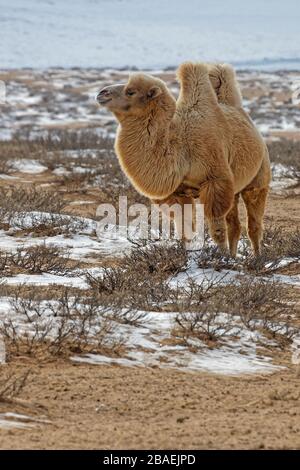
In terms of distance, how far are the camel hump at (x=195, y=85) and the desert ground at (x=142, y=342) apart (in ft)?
4.33

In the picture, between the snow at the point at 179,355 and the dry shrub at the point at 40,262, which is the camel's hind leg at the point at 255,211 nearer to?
the dry shrub at the point at 40,262

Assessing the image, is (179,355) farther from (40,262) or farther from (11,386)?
(40,262)

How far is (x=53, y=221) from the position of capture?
10477 mm

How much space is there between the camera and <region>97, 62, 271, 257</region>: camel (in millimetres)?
8156

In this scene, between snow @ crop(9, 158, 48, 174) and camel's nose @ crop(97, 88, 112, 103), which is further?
snow @ crop(9, 158, 48, 174)

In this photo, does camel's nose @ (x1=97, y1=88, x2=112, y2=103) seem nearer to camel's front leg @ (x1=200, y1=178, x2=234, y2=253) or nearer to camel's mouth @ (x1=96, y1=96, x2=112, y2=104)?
camel's mouth @ (x1=96, y1=96, x2=112, y2=104)

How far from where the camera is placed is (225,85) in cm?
941

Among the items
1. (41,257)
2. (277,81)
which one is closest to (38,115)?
(277,81)

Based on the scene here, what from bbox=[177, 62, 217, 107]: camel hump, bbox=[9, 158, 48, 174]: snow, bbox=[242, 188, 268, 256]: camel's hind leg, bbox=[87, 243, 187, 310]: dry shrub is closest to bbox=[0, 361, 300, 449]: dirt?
bbox=[87, 243, 187, 310]: dry shrub

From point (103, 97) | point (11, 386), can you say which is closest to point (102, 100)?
point (103, 97)

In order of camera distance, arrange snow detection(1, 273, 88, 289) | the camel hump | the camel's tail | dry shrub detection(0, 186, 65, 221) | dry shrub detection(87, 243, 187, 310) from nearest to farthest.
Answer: dry shrub detection(87, 243, 187, 310) < snow detection(1, 273, 88, 289) < the camel hump < the camel's tail < dry shrub detection(0, 186, 65, 221)

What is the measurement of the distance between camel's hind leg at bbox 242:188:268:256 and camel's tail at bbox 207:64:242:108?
84 centimetres

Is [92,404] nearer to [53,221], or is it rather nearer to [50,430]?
[50,430]
